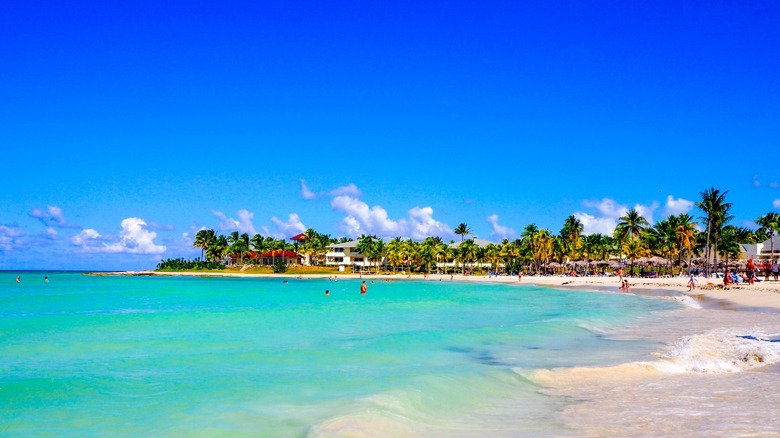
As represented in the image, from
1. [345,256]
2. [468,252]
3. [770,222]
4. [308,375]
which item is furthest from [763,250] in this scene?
[308,375]

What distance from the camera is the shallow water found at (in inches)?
361

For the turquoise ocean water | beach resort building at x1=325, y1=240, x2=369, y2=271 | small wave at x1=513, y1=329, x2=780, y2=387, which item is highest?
beach resort building at x1=325, y1=240, x2=369, y2=271

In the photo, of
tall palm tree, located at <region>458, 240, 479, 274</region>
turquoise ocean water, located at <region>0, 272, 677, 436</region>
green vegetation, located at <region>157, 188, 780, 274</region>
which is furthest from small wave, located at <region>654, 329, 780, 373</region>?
tall palm tree, located at <region>458, 240, 479, 274</region>

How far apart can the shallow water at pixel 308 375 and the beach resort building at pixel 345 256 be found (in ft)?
318

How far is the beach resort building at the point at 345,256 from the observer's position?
123244 mm

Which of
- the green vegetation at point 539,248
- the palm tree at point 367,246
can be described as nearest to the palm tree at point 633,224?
the green vegetation at point 539,248

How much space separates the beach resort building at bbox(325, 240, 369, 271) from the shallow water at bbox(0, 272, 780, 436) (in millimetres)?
96963

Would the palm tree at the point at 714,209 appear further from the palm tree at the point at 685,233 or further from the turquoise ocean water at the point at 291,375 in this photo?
the turquoise ocean water at the point at 291,375

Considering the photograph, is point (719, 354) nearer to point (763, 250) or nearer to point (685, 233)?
point (685, 233)

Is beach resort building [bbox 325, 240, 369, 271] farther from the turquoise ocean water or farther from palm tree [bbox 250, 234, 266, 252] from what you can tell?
the turquoise ocean water

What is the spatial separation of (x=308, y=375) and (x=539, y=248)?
88.7m

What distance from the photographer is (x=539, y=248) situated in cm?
9794

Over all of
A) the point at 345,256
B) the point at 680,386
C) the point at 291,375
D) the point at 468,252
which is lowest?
the point at 291,375

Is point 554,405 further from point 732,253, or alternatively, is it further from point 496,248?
point 496,248
